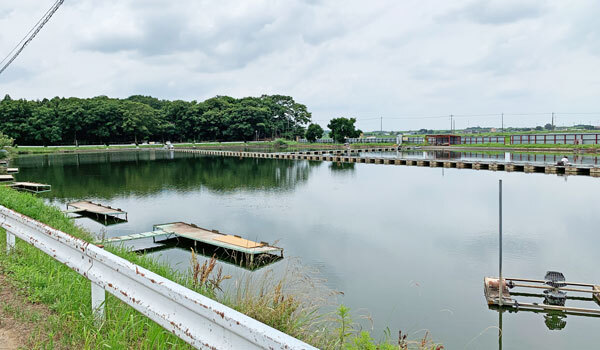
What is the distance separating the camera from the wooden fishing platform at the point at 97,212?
689 inches

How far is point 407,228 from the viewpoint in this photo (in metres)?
16.5

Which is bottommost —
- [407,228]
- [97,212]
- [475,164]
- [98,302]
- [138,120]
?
[407,228]

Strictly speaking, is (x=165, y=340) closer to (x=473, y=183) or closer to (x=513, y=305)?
(x=513, y=305)

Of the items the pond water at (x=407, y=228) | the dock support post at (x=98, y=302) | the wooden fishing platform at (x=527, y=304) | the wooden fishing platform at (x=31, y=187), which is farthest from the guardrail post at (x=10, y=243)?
the wooden fishing platform at (x=31, y=187)

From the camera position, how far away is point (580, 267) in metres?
11.8

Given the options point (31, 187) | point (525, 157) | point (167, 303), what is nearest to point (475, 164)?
point (525, 157)

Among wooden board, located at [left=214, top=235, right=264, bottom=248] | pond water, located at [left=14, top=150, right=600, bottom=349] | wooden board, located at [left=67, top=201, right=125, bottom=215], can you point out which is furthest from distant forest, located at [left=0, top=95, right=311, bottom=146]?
wooden board, located at [left=214, top=235, right=264, bottom=248]

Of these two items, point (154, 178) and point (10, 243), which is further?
point (154, 178)

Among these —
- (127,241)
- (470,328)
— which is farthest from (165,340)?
(127,241)

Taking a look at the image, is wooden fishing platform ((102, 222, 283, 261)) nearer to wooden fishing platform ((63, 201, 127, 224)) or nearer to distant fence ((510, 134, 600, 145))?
wooden fishing platform ((63, 201, 127, 224))

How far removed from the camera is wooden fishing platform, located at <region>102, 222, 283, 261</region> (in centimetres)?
1208

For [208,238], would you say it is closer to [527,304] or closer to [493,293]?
[493,293]

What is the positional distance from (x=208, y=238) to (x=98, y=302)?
10364 millimetres

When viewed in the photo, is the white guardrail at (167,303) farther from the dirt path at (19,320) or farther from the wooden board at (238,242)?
the wooden board at (238,242)
